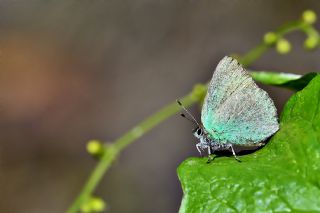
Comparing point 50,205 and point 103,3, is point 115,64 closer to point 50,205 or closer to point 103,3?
point 103,3

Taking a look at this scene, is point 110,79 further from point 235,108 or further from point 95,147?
point 235,108

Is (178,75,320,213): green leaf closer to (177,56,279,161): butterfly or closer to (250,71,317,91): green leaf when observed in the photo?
(250,71,317,91): green leaf

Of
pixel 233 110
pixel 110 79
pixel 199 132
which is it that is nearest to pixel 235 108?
pixel 233 110

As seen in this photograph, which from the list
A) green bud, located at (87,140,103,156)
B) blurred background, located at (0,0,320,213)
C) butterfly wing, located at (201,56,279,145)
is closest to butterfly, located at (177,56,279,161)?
butterfly wing, located at (201,56,279,145)

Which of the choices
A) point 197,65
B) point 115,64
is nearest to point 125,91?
point 115,64

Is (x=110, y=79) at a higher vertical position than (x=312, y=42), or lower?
higher

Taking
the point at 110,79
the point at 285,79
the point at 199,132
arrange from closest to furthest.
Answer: the point at 285,79 → the point at 199,132 → the point at 110,79

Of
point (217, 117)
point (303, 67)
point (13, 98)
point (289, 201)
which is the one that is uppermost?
point (13, 98)

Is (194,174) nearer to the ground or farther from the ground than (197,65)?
farther from the ground
